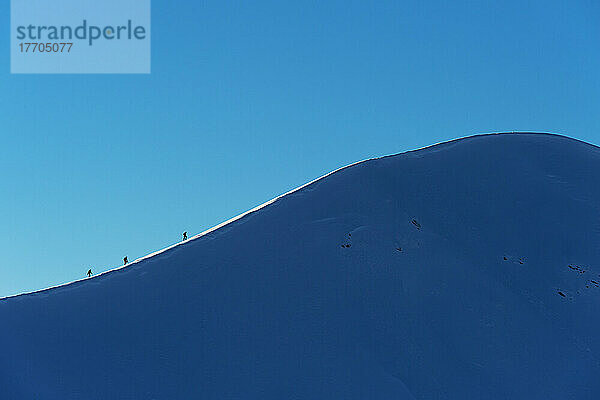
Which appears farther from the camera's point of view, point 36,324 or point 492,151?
point 492,151

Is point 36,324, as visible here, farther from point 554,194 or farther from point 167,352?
point 554,194

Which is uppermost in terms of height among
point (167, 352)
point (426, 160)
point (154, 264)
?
point (426, 160)

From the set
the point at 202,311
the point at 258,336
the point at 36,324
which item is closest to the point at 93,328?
the point at 36,324

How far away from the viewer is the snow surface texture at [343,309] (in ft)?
28.6

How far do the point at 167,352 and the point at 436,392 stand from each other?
13.1ft

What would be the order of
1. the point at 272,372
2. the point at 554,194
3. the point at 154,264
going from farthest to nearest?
1. the point at 554,194
2. the point at 154,264
3. the point at 272,372

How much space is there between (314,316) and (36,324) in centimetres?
432

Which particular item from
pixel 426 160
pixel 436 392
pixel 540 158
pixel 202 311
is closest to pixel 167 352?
pixel 202 311

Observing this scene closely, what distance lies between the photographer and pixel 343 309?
10.4m

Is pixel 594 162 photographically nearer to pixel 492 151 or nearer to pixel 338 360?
pixel 492 151

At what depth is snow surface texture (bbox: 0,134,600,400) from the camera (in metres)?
8.73

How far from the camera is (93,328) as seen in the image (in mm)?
9359

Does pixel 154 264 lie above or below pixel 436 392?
above

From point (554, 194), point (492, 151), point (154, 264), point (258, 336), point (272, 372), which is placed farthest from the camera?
point (492, 151)
